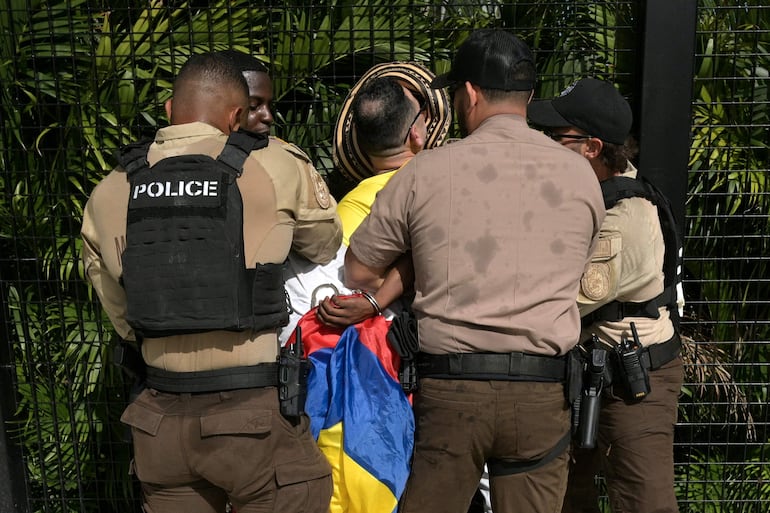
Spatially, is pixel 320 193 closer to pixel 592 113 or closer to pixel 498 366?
pixel 498 366

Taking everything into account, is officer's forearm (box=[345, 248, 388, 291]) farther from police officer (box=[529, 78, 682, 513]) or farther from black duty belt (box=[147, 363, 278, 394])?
police officer (box=[529, 78, 682, 513])

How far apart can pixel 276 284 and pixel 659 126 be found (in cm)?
200

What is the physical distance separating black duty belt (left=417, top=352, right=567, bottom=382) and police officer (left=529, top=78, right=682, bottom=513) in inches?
16.9

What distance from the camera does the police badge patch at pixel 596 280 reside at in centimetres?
290

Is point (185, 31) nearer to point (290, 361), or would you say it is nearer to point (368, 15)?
point (368, 15)

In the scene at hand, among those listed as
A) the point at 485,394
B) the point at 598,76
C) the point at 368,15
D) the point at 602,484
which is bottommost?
the point at 602,484

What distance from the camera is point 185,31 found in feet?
12.2

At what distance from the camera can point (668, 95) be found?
354 centimetres

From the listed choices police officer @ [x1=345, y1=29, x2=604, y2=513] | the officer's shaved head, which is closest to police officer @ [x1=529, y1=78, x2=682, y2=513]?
police officer @ [x1=345, y1=29, x2=604, y2=513]

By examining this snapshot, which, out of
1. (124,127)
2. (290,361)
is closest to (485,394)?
(290,361)

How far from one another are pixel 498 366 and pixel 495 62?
98 centimetres

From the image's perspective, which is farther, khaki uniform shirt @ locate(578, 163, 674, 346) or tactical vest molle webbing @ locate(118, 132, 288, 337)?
khaki uniform shirt @ locate(578, 163, 674, 346)

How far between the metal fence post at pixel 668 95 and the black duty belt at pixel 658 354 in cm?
73

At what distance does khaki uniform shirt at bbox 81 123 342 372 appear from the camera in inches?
97.0
